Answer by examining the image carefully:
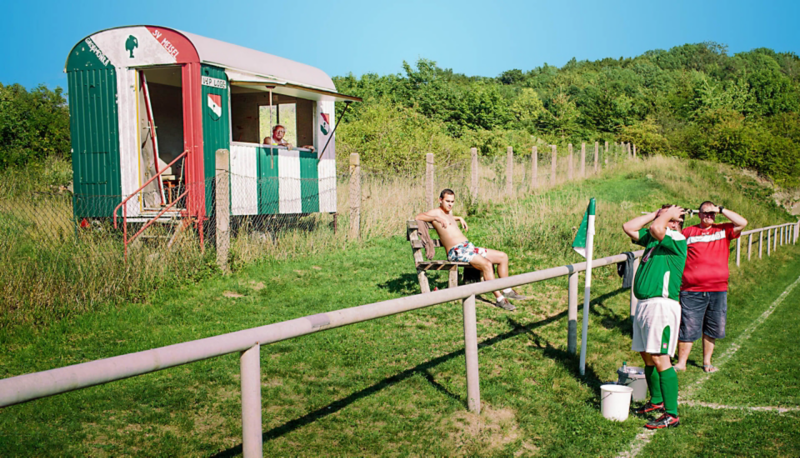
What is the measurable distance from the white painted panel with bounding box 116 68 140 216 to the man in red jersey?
9313 millimetres

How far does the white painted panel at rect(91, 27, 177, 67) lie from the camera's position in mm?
11586

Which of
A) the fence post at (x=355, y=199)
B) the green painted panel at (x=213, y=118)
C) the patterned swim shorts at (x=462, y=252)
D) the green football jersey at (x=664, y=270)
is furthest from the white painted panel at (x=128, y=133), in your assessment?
the green football jersey at (x=664, y=270)

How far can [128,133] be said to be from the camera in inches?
468

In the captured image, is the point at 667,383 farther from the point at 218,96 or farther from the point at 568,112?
the point at 568,112

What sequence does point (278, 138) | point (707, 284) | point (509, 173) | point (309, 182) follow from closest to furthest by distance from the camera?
point (707, 284), point (278, 138), point (309, 182), point (509, 173)

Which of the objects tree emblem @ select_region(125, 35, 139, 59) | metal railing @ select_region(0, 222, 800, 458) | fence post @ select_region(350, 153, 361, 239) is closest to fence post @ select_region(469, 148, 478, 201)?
fence post @ select_region(350, 153, 361, 239)

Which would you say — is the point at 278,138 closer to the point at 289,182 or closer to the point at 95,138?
the point at 289,182

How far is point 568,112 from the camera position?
59312 millimetres

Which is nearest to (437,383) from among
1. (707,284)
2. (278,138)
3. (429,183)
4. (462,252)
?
(462,252)

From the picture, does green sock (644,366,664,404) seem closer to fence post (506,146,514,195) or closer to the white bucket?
the white bucket

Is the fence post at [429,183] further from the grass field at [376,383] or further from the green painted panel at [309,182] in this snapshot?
the grass field at [376,383]

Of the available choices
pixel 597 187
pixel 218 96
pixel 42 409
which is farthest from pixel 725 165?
pixel 42 409

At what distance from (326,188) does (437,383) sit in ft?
31.1

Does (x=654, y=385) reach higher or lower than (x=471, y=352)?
lower
